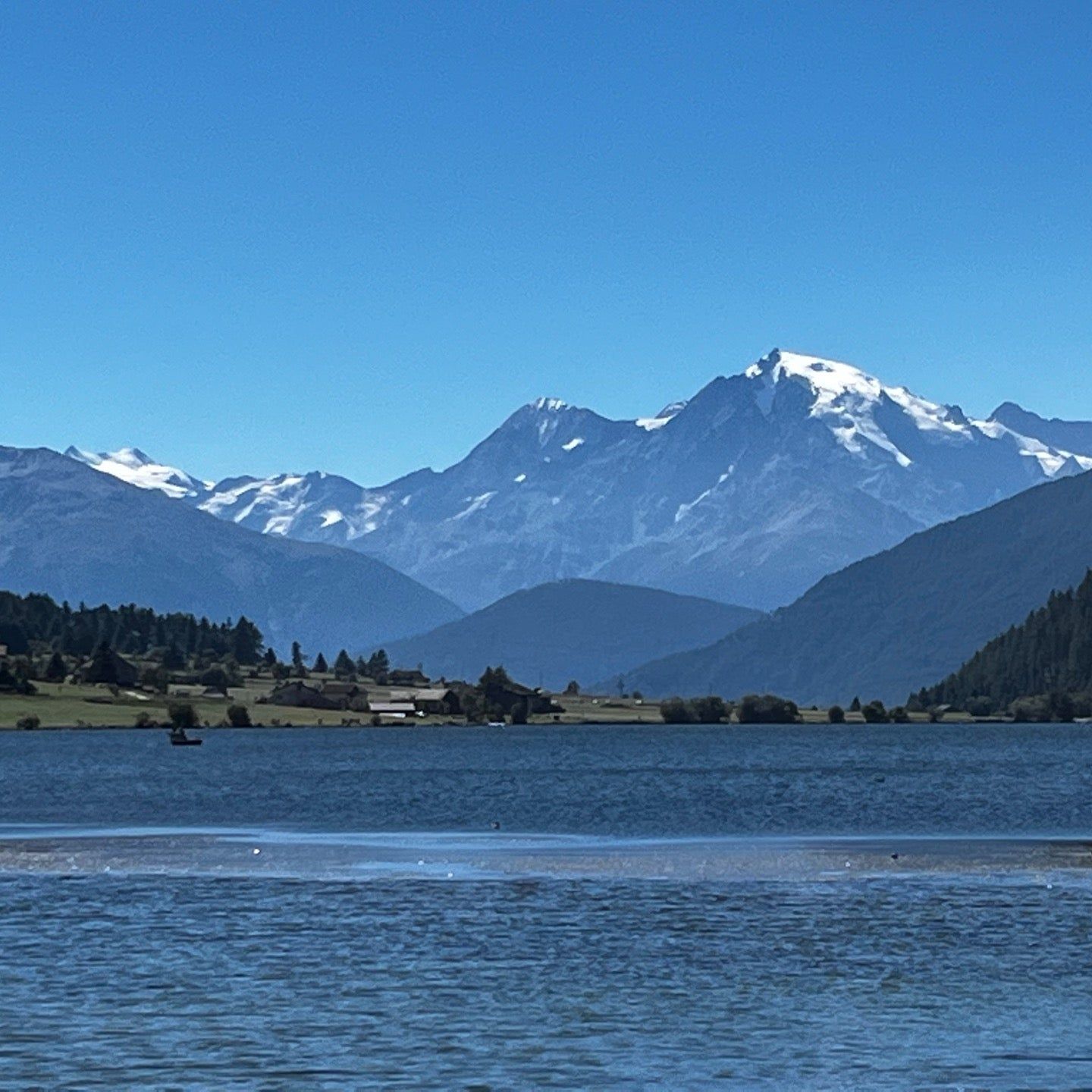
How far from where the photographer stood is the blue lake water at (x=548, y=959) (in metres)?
43.8

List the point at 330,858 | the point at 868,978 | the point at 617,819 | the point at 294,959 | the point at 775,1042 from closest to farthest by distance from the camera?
the point at 775,1042 → the point at 868,978 → the point at 294,959 → the point at 330,858 → the point at 617,819

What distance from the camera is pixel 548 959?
58.5 metres

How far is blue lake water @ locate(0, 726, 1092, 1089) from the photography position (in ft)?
144

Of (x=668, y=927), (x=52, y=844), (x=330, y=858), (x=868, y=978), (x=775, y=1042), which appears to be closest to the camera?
(x=775, y=1042)

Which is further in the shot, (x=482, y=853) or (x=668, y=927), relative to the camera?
(x=482, y=853)

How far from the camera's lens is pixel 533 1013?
49.7 m

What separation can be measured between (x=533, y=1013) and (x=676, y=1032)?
3966 millimetres

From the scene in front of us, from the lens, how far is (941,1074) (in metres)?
42.2

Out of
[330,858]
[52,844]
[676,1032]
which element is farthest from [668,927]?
[52,844]

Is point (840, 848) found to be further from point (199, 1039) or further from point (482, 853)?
point (199, 1039)

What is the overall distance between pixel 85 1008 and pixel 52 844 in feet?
182

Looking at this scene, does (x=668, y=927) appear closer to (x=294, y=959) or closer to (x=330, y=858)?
(x=294, y=959)

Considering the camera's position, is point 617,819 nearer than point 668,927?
No

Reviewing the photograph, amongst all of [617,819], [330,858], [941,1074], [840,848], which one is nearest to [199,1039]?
[941,1074]
